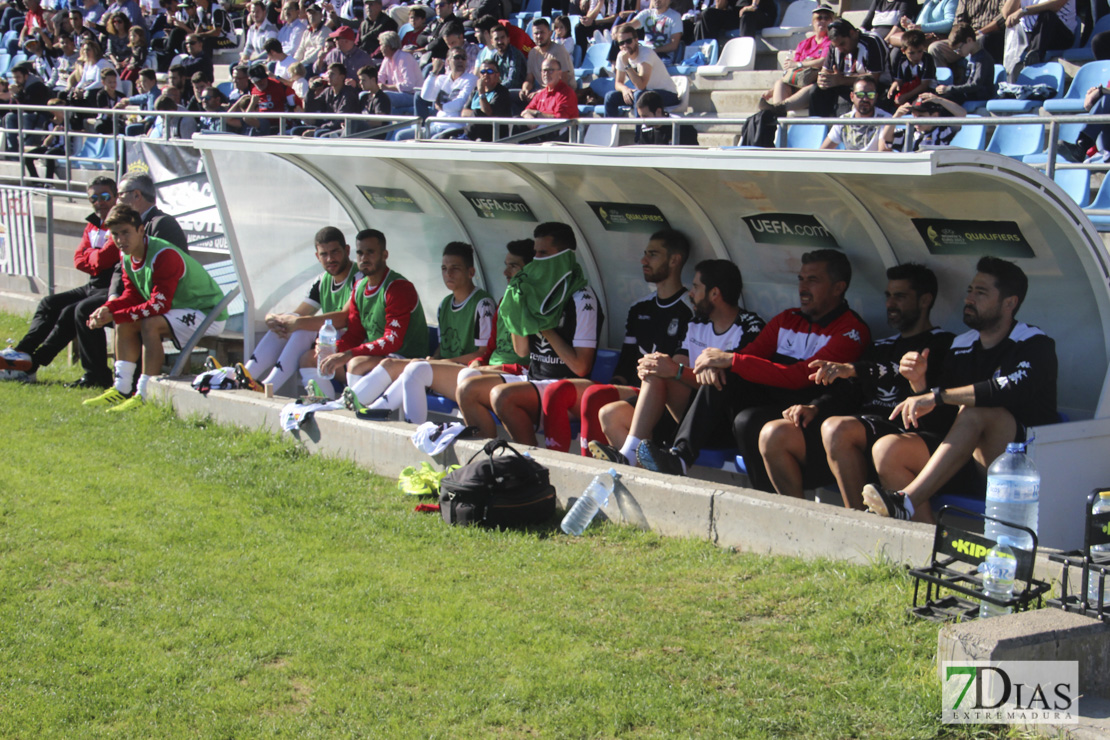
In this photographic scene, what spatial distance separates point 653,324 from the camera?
6.51m

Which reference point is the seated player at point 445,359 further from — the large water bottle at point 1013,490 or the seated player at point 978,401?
the large water bottle at point 1013,490

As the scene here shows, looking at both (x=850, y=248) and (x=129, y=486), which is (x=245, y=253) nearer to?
(x=129, y=486)

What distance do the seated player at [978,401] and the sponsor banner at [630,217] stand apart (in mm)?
2221

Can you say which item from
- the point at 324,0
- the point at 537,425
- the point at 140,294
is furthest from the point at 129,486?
the point at 324,0

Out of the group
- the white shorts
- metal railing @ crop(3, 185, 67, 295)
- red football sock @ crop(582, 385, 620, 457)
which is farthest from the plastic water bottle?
metal railing @ crop(3, 185, 67, 295)

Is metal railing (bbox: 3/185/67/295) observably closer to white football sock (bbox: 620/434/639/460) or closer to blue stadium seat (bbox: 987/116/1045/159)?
white football sock (bbox: 620/434/639/460)

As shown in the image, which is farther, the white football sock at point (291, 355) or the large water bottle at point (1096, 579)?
the white football sock at point (291, 355)

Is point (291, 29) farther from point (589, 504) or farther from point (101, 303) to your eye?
point (589, 504)

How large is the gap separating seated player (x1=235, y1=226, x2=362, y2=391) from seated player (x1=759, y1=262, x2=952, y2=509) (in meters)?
3.98

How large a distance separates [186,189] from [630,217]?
5871 mm

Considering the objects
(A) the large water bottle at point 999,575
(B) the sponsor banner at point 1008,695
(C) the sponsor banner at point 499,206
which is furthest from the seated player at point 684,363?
(B) the sponsor banner at point 1008,695

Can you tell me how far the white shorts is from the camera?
336 inches

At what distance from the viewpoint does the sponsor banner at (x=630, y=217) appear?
6.69 m

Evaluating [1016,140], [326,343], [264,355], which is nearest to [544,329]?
[326,343]
